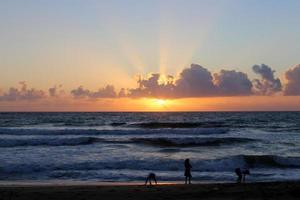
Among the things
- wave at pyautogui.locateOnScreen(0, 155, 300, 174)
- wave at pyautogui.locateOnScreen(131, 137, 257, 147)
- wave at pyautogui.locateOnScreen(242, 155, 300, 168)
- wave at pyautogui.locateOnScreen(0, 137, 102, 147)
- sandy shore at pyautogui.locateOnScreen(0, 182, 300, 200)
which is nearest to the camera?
sandy shore at pyautogui.locateOnScreen(0, 182, 300, 200)

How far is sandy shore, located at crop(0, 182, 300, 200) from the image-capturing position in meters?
13.1

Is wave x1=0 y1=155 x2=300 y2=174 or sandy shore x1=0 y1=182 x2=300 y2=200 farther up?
sandy shore x1=0 y1=182 x2=300 y2=200

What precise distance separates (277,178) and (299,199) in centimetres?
764

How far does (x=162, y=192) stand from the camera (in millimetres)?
13930

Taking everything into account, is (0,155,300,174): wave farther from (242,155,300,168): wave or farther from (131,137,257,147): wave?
(131,137,257,147): wave

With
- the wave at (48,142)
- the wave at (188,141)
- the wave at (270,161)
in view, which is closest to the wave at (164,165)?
the wave at (270,161)

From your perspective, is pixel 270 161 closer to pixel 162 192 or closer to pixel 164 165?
pixel 164 165

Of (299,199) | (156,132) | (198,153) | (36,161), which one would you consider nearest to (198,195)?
(299,199)

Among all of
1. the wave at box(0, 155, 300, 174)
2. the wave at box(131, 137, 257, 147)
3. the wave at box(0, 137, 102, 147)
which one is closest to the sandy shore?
the wave at box(0, 155, 300, 174)

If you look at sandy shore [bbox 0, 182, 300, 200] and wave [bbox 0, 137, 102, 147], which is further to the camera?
wave [bbox 0, 137, 102, 147]

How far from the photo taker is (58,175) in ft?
67.8

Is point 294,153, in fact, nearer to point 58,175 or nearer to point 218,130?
point 58,175

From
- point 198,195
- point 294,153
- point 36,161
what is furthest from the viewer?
point 294,153

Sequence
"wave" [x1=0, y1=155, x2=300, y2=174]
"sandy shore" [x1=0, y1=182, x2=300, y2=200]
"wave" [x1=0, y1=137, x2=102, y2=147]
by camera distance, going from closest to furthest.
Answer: "sandy shore" [x1=0, y1=182, x2=300, y2=200] → "wave" [x1=0, y1=155, x2=300, y2=174] → "wave" [x1=0, y1=137, x2=102, y2=147]
